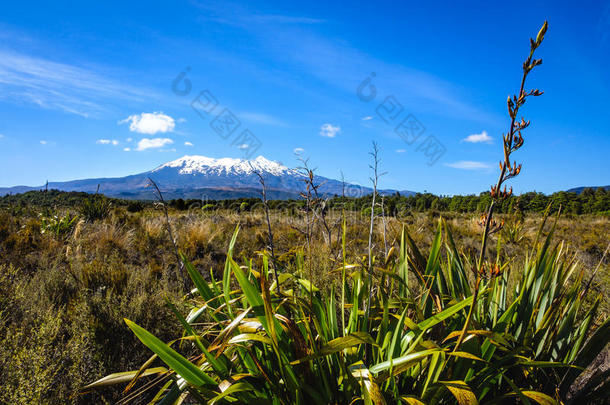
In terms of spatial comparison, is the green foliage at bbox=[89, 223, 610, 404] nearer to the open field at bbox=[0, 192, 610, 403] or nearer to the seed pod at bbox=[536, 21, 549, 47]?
the open field at bbox=[0, 192, 610, 403]

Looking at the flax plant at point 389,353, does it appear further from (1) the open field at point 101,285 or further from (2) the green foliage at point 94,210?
(2) the green foliage at point 94,210

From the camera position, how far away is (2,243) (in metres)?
5.34

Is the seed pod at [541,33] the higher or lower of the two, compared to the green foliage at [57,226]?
higher

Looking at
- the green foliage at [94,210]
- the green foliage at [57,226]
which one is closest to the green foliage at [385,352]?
the green foliage at [57,226]

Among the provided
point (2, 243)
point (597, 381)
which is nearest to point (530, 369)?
point (597, 381)

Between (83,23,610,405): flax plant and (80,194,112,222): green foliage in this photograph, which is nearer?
(83,23,610,405): flax plant

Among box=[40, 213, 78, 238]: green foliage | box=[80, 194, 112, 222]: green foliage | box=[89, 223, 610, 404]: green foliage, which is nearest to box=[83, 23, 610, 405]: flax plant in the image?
box=[89, 223, 610, 404]: green foliage

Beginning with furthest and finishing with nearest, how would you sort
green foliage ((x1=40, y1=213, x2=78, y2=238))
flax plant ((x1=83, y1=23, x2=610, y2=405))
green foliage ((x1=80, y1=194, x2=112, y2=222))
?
1. green foliage ((x1=80, y1=194, x2=112, y2=222))
2. green foliage ((x1=40, y1=213, x2=78, y2=238))
3. flax plant ((x1=83, y1=23, x2=610, y2=405))

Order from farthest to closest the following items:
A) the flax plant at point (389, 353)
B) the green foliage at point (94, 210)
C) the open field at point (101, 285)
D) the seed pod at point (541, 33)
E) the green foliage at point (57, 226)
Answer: the green foliage at point (94, 210)
the green foliage at point (57, 226)
the open field at point (101, 285)
the flax plant at point (389, 353)
the seed pod at point (541, 33)

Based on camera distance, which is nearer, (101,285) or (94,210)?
(101,285)

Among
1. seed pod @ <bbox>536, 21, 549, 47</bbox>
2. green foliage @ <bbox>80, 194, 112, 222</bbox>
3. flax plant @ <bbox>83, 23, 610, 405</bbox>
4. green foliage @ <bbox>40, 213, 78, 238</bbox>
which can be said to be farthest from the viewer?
green foliage @ <bbox>80, 194, 112, 222</bbox>

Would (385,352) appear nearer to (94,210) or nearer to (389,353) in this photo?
(389,353)

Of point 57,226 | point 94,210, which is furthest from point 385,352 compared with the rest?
point 94,210

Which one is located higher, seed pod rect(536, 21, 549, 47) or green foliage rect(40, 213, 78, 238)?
seed pod rect(536, 21, 549, 47)
